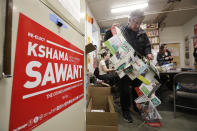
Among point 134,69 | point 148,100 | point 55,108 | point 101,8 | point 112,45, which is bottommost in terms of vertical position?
point 148,100

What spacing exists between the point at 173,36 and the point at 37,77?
20.3 ft

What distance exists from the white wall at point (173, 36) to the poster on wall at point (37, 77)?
5.76 meters

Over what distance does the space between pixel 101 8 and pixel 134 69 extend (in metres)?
2.92

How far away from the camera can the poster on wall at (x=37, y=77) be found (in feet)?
0.79

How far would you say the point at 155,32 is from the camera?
4.04m

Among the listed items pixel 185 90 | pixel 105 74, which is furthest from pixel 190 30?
pixel 105 74

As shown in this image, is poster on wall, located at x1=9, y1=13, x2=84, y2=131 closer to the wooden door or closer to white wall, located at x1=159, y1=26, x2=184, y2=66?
white wall, located at x1=159, y1=26, x2=184, y2=66

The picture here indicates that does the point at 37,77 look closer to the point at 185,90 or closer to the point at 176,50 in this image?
the point at 185,90

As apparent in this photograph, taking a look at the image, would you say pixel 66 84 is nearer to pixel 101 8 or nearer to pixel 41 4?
pixel 41 4

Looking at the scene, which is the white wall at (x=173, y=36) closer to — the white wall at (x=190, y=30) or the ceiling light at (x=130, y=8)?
the white wall at (x=190, y=30)

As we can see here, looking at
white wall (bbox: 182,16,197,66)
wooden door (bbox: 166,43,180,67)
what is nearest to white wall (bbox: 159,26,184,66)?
wooden door (bbox: 166,43,180,67)

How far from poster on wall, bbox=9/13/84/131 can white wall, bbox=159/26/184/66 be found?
18.9ft

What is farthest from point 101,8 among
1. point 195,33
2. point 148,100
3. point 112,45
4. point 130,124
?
point 195,33

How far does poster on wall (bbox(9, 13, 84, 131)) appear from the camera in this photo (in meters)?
0.24
